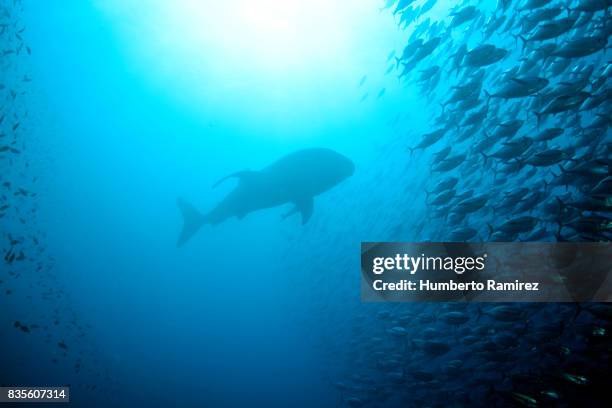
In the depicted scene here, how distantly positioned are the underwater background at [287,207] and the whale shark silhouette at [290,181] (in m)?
1.85

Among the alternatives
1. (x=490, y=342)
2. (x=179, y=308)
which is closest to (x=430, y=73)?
(x=490, y=342)

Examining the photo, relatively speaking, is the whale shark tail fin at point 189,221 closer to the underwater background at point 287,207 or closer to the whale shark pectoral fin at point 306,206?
the whale shark pectoral fin at point 306,206

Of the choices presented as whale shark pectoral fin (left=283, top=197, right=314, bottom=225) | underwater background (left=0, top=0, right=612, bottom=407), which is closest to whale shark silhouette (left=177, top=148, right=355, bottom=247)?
whale shark pectoral fin (left=283, top=197, right=314, bottom=225)

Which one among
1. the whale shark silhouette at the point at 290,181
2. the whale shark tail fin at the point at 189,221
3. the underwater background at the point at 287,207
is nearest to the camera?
the underwater background at the point at 287,207

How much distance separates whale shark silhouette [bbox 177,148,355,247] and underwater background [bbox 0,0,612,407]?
1.85 meters

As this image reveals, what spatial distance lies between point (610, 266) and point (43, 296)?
60356 millimetres

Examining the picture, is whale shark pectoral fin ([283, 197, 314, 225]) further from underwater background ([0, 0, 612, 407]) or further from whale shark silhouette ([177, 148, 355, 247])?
underwater background ([0, 0, 612, 407])

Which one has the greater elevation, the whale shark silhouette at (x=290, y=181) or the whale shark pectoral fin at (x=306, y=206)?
the whale shark silhouette at (x=290, y=181)

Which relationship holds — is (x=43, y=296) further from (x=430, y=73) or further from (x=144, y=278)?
(x=430, y=73)

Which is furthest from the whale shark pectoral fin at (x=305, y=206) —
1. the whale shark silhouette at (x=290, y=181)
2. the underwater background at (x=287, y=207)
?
the underwater background at (x=287, y=207)

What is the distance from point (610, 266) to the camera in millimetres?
6055

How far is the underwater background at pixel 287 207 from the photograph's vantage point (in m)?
6.61

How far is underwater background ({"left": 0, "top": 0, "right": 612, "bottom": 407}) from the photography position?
21.7 ft

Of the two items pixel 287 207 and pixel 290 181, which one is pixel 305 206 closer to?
pixel 290 181
